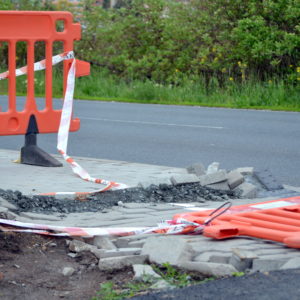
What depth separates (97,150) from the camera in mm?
11492

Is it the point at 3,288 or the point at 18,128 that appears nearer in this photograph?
the point at 3,288

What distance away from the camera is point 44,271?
16.1 ft

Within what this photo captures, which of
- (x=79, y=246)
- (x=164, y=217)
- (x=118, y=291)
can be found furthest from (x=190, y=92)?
(x=118, y=291)

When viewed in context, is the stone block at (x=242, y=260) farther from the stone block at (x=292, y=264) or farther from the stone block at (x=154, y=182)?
the stone block at (x=154, y=182)

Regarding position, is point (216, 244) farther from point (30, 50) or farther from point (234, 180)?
Answer: point (30, 50)

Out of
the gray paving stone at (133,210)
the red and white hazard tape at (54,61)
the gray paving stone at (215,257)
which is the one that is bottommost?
the gray paving stone at (133,210)

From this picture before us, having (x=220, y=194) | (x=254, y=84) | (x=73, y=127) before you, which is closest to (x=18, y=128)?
(x=73, y=127)

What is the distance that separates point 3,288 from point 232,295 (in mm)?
1288

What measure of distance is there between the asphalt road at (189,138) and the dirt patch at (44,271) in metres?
3.78

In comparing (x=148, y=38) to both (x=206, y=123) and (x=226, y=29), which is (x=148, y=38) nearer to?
(x=226, y=29)

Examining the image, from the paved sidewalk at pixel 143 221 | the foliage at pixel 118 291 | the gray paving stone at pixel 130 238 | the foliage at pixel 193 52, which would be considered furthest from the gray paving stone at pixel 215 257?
the foliage at pixel 193 52

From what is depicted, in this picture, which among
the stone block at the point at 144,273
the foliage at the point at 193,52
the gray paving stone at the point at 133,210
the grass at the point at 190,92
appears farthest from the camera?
the foliage at the point at 193,52

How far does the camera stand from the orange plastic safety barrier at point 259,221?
17.2 ft

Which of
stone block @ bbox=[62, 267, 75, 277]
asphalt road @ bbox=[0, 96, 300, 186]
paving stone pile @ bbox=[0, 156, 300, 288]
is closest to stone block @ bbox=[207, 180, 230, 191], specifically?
paving stone pile @ bbox=[0, 156, 300, 288]
